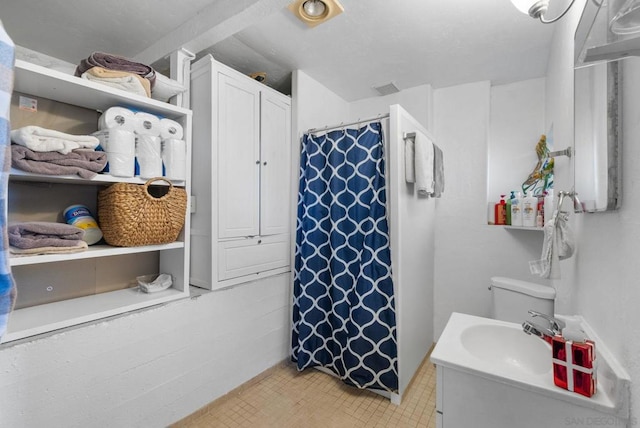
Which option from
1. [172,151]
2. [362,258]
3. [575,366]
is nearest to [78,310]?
[172,151]

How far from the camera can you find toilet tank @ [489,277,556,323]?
1.88m

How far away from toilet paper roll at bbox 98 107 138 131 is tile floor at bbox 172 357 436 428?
5.25 ft

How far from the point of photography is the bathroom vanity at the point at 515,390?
78 cm

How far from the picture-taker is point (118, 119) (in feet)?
4.62

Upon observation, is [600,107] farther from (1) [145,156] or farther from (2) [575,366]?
(1) [145,156]

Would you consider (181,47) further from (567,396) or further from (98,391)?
(567,396)

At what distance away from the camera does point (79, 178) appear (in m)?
1.25

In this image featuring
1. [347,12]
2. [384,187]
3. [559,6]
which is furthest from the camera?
[384,187]

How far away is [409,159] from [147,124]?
154cm

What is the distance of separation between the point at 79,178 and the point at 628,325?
75.1 inches

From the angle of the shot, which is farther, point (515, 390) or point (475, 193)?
point (475, 193)

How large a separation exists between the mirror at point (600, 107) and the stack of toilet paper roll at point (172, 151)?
1623mm

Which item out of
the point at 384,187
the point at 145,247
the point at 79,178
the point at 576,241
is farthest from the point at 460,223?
the point at 79,178

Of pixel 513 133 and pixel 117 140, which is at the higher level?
pixel 513 133
